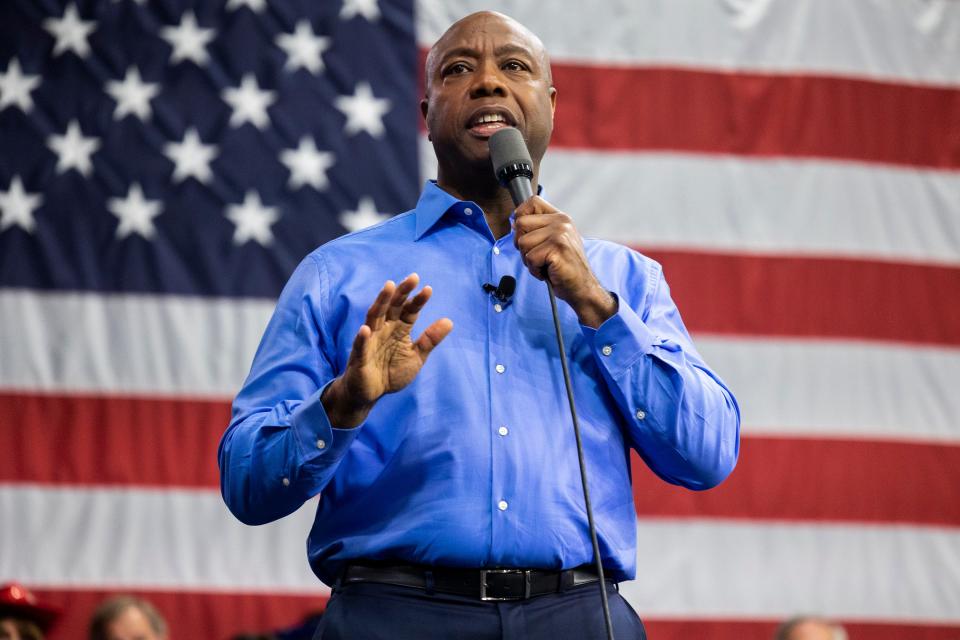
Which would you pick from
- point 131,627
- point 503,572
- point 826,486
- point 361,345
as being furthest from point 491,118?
point 826,486

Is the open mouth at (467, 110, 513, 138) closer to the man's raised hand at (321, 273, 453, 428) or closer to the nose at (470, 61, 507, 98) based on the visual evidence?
the nose at (470, 61, 507, 98)

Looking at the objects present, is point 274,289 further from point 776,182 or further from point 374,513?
point 374,513

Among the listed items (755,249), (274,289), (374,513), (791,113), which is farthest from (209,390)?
(374,513)

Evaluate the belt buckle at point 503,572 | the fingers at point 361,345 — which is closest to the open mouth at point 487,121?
the fingers at point 361,345

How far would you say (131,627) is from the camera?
141 inches

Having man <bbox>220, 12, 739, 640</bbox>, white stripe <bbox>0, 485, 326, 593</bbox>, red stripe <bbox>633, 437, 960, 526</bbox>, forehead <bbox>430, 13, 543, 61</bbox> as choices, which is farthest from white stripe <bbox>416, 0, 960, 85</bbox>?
man <bbox>220, 12, 739, 640</bbox>

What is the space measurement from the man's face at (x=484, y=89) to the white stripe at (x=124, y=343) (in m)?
2.26

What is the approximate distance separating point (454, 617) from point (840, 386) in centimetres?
313

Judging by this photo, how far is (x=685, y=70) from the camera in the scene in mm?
4441

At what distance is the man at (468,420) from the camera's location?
1482mm

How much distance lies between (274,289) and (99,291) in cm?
56

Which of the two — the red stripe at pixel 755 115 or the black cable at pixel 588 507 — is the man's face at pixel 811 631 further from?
the black cable at pixel 588 507

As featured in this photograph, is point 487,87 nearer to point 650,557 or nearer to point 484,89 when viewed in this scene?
point 484,89

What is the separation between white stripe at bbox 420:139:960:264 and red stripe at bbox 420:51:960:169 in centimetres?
6
